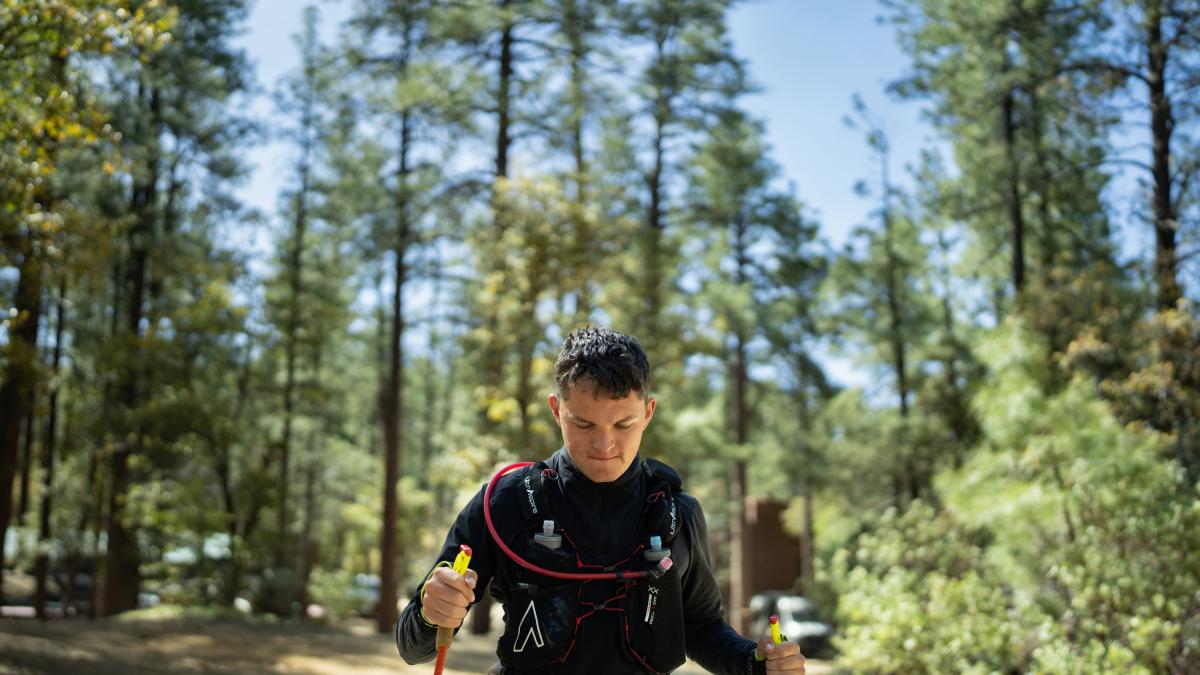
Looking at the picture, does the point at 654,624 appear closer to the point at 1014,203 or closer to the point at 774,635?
the point at 774,635

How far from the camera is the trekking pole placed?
208cm

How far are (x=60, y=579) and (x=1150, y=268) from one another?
100ft

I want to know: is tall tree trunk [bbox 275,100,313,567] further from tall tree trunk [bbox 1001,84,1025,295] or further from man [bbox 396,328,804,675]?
man [bbox 396,328,804,675]

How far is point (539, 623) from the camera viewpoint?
7.12 ft

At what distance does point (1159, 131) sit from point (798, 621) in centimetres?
1352

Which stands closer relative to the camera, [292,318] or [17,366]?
[17,366]

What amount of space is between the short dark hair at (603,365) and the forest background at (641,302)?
5.31m

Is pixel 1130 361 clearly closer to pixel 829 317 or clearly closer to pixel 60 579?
pixel 829 317

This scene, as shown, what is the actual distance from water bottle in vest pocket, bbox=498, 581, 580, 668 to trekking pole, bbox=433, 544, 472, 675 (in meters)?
0.13

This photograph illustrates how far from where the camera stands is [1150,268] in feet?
37.6

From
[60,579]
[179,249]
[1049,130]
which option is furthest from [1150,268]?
[60,579]

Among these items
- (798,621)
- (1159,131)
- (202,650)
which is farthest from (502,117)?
(798,621)

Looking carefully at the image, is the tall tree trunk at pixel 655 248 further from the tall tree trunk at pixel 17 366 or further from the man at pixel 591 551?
the man at pixel 591 551

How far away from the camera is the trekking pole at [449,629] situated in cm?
208
